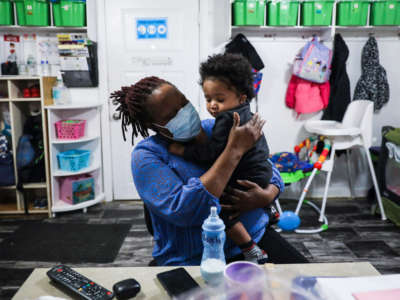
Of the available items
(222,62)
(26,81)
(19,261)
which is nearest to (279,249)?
(222,62)

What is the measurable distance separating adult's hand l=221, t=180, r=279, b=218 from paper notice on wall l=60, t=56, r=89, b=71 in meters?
2.71

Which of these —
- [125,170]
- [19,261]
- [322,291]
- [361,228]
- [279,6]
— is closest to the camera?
[322,291]

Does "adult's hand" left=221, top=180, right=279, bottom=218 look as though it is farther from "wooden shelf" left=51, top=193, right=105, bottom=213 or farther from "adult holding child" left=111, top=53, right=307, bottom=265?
"wooden shelf" left=51, top=193, right=105, bottom=213

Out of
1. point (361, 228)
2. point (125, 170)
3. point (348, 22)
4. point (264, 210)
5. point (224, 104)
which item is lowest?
point (361, 228)

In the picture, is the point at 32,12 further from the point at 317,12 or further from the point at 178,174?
the point at 178,174

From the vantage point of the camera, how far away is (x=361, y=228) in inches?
122

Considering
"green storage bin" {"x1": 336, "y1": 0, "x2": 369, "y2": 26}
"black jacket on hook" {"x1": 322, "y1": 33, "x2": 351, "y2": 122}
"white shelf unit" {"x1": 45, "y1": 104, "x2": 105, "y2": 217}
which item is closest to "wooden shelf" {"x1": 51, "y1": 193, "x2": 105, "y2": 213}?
"white shelf unit" {"x1": 45, "y1": 104, "x2": 105, "y2": 217}

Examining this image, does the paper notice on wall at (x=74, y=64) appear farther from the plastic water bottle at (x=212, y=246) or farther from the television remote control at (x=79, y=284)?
the plastic water bottle at (x=212, y=246)

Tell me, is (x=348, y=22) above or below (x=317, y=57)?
above

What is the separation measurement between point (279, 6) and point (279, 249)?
2.69 m

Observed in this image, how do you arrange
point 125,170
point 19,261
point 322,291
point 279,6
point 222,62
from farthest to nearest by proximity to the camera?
point 125,170 < point 279,6 < point 19,261 < point 222,62 < point 322,291

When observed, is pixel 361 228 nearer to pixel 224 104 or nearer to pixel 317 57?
pixel 317 57

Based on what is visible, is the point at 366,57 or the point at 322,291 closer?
the point at 322,291

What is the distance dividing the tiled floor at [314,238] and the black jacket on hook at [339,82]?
39.4 inches
